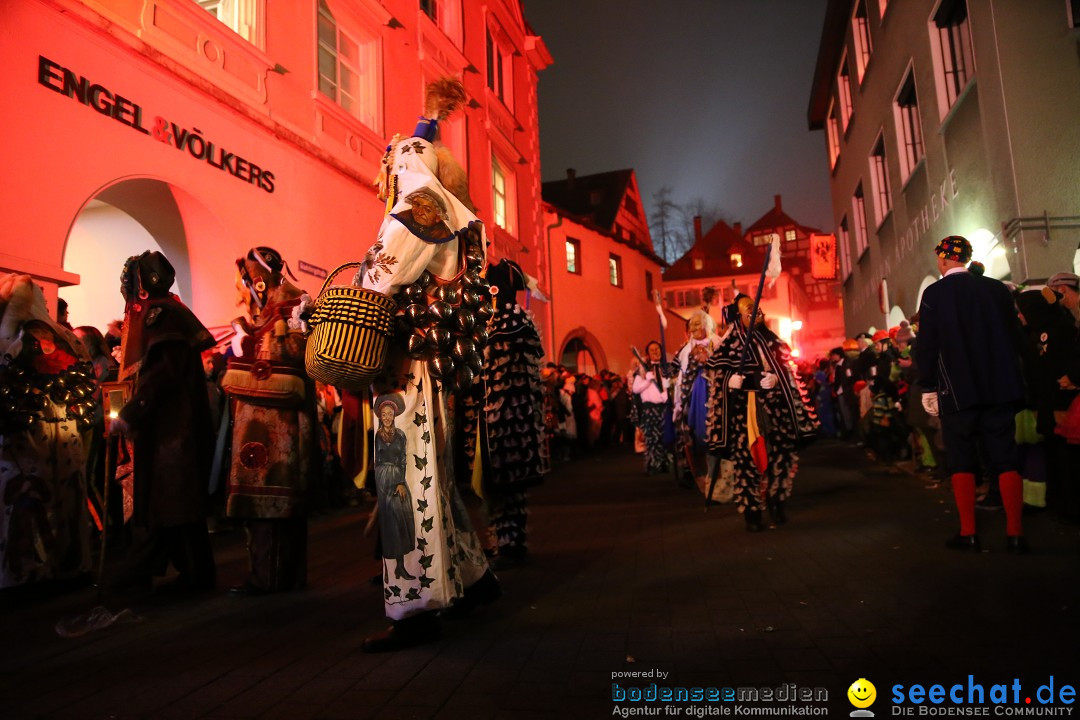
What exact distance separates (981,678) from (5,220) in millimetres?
8084

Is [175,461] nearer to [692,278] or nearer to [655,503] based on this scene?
[655,503]

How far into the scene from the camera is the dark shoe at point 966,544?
4789 mm

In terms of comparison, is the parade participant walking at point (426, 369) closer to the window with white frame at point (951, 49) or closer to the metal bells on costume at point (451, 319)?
the metal bells on costume at point (451, 319)

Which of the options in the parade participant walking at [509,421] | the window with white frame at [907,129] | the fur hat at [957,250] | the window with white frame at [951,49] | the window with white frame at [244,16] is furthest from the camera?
the window with white frame at [907,129]

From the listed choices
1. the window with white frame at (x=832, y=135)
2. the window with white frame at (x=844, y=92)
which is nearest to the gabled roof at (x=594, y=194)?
the window with white frame at (x=832, y=135)

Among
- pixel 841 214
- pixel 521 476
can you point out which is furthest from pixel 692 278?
pixel 521 476

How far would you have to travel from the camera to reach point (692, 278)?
5303 centimetres

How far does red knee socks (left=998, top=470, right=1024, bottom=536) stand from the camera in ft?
15.4

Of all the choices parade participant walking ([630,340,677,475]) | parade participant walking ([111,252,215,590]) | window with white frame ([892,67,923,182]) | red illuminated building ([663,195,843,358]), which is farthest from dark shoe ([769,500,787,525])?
red illuminated building ([663,195,843,358])

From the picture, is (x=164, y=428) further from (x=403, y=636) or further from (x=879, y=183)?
(x=879, y=183)

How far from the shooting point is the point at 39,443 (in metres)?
4.89

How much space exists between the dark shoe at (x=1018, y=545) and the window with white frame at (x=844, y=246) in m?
21.2

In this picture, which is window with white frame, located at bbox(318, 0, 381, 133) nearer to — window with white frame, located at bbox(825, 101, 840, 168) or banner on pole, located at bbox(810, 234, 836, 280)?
window with white frame, located at bbox(825, 101, 840, 168)

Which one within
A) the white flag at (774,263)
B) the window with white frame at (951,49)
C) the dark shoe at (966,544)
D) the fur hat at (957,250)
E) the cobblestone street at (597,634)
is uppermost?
the window with white frame at (951,49)
